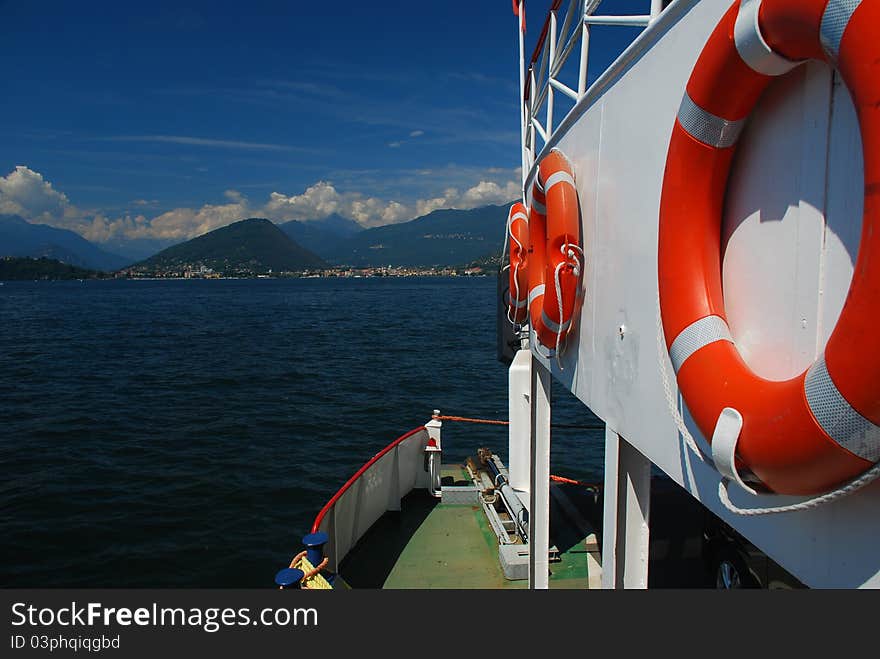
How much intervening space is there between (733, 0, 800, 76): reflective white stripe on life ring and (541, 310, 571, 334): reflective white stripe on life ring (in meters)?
1.78

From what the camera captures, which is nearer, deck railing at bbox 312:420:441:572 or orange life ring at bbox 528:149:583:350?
orange life ring at bbox 528:149:583:350

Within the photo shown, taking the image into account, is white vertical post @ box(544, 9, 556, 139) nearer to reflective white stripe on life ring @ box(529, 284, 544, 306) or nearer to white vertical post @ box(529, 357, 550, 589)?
reflective white stripe on life ring @ box(529, 284, 544, 306)

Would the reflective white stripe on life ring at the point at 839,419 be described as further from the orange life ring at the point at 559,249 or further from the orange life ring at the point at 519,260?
the orange life ring at the point at 519,260

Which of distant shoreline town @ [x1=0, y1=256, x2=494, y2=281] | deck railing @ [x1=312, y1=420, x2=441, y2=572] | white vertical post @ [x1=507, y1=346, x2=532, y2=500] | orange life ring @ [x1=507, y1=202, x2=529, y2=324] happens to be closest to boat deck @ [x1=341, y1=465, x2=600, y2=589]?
deck railing @ [x1=312, y1=420, x2=441, y2=572]

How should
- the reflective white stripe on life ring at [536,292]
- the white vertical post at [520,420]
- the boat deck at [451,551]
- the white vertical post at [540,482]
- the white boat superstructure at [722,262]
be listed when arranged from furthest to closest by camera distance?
the white vertical post at [520,420] < the boat deck at [451,551] < the white vertical post at [540,482] < the reflective white stripe on life ring at [536,292] < the white boat superstructure at [722,262]

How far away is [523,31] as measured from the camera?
5.18 meters

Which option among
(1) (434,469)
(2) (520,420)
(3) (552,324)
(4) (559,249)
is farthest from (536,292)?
(1) (434,469)

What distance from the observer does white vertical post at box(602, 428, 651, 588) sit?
2666 mm

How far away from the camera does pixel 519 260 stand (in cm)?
448

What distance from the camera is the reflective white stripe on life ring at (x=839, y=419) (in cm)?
104

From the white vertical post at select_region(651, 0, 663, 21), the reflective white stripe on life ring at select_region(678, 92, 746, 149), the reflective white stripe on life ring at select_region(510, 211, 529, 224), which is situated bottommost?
the reflective white stripe on life ring at select_region(678, 92, 746, 149)

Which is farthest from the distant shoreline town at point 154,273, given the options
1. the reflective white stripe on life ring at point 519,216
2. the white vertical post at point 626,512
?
the white vertical post at point 626,512

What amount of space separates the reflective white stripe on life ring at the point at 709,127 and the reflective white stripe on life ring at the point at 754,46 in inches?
6.4
